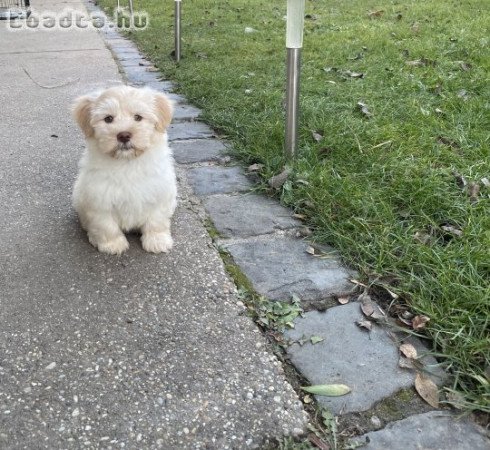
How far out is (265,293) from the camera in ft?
7.60

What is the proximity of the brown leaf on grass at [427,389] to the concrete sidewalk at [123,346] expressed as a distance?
418 millimetres

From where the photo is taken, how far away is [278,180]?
3.16 meters

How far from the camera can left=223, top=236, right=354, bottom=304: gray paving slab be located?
2.33 metres

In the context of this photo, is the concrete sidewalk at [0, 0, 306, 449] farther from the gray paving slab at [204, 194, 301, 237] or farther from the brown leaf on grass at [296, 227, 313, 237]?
the brown leaf on grass at [296, 227, 313, 237]

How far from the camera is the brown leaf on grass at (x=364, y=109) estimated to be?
4.08 meters

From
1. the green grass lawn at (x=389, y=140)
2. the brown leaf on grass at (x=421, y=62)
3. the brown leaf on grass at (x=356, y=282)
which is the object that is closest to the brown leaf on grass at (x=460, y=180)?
the green grass lawn at (x=389, y=140)

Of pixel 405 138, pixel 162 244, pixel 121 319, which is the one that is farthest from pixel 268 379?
pixel 405 138

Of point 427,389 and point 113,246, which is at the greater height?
point 113,246

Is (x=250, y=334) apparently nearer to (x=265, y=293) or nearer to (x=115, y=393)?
(x=265, y=293)

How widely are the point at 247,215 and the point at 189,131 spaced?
1.40 m

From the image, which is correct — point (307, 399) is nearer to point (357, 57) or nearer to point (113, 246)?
point (113, 246)

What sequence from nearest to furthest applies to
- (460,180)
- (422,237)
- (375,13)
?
(422,237)
(460,180)
(375,13)

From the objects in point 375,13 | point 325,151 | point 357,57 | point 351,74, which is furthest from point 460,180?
point 375,13

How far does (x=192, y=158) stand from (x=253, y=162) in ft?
1.40
